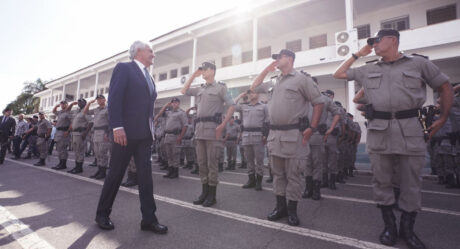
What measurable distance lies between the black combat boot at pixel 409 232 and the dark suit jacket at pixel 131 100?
275 cm

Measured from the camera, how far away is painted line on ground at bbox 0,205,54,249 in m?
1.99

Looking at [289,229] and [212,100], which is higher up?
[212,100]

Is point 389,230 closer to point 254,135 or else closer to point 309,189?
point 309,189

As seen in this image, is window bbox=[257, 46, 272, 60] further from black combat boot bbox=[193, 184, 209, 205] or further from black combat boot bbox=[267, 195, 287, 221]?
black combat boot bbox=[267, 195, 287, 221]

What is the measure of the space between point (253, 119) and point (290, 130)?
2586mm

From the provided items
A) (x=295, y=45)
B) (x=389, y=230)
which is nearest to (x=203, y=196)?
(x=389, y=230)

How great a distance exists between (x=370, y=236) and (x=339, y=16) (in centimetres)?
1390

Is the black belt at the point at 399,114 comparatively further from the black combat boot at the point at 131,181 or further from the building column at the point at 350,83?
the building column at the point at 350,83

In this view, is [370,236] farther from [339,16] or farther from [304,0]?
[339,16]

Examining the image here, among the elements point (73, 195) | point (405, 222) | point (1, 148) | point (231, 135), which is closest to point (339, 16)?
point (231, 135)

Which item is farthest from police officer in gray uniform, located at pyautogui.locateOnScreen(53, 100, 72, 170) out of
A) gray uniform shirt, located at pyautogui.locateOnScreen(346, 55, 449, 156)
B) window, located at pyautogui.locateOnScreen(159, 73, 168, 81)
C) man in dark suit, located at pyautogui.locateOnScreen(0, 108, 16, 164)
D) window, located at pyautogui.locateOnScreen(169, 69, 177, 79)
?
window, located at pyautogui.locateOnScreen(159, 73, 168, 81)

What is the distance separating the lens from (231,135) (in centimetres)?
850

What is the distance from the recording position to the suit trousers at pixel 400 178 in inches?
82.2

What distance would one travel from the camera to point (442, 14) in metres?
10.9
